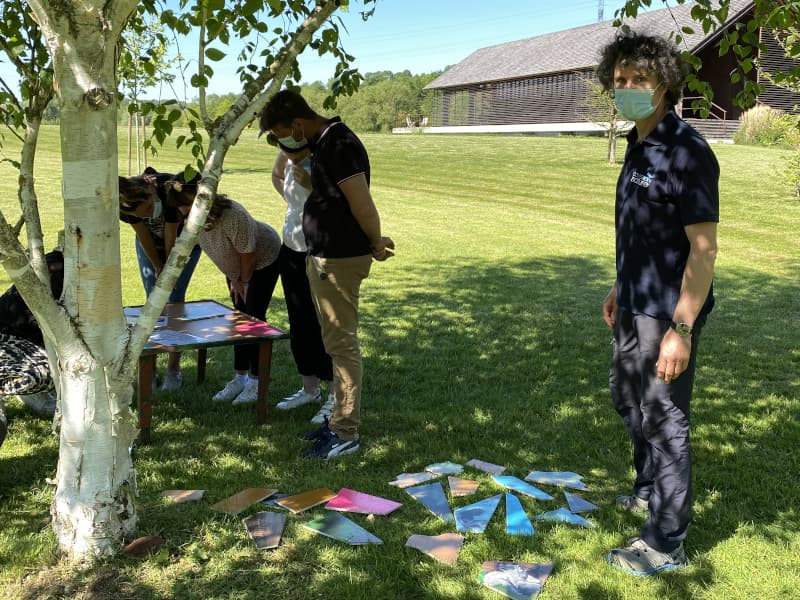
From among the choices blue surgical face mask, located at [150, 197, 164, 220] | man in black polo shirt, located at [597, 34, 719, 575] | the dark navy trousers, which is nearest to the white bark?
man in black polo shirt, located at [597, 34, 719, 575]

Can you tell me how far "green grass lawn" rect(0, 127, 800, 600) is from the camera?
301 centimetres

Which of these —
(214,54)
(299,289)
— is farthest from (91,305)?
(299,289)

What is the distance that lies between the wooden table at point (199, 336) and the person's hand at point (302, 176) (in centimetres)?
92

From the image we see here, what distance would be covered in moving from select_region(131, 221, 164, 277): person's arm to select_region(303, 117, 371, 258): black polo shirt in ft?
5.05

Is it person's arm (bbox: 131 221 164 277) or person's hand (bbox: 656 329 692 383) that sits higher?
person's arm (bbox: 131 221 164 277)

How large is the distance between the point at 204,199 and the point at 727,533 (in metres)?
2.67

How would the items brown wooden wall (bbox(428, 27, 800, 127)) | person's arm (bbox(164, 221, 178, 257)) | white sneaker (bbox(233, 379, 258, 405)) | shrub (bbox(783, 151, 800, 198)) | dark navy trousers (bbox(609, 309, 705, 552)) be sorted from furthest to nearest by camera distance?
brown wooden wall (bbox(428, 27, 800, 127))
shrub (bbox(783, 151, 800, 198))
white sneaker (bbox(233, 379, 258, 405))
person's arm (bbox(164, 221, 178, 257))
dark navy trousers (bbox(609, 309, 705, 552))

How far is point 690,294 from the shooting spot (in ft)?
9.22

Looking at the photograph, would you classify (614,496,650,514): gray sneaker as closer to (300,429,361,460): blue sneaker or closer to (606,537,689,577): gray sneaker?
(606,537,689,577): gray sneaker

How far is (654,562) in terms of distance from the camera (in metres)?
3.07

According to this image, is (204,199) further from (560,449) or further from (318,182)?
(560,449)

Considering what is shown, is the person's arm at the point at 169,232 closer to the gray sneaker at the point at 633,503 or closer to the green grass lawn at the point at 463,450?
the green grass lawn at the point at 463,450

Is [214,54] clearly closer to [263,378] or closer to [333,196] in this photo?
[333,196]

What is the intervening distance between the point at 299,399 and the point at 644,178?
9.84 ft
